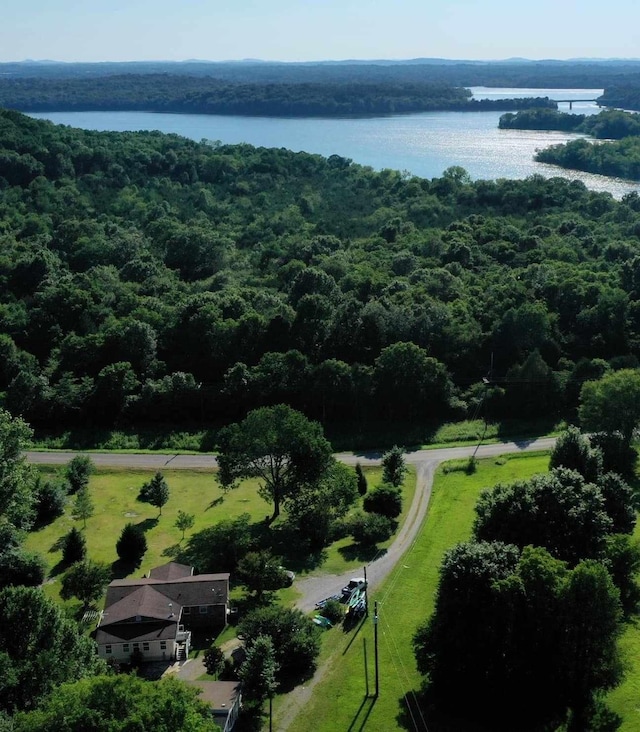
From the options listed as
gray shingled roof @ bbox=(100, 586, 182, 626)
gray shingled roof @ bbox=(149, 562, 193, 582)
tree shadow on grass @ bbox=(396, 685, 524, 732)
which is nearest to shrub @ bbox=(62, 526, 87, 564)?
gray shingled roof @ bbox=(149, 562, 193, 582)

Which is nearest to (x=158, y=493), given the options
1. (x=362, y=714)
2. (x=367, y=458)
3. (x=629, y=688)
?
(x=367, y=458)

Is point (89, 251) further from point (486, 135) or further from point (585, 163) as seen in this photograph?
point (486, 135)

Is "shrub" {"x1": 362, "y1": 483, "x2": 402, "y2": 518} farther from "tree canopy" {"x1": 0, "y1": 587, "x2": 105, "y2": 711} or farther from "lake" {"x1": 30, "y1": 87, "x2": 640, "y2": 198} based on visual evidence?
"lake" {"x1": 30, "y1": 87, "x2": 640, "y2": 198}

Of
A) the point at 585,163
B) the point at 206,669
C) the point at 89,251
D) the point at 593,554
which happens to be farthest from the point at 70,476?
the point at 585,163

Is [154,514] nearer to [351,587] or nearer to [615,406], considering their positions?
[351,587]

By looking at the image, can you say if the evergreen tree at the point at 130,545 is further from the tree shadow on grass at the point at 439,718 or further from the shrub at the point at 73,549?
the tree shadow on grass at the point at 439,718

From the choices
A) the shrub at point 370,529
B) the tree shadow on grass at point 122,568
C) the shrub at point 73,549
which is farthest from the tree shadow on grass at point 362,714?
the shrub at point 73,549
